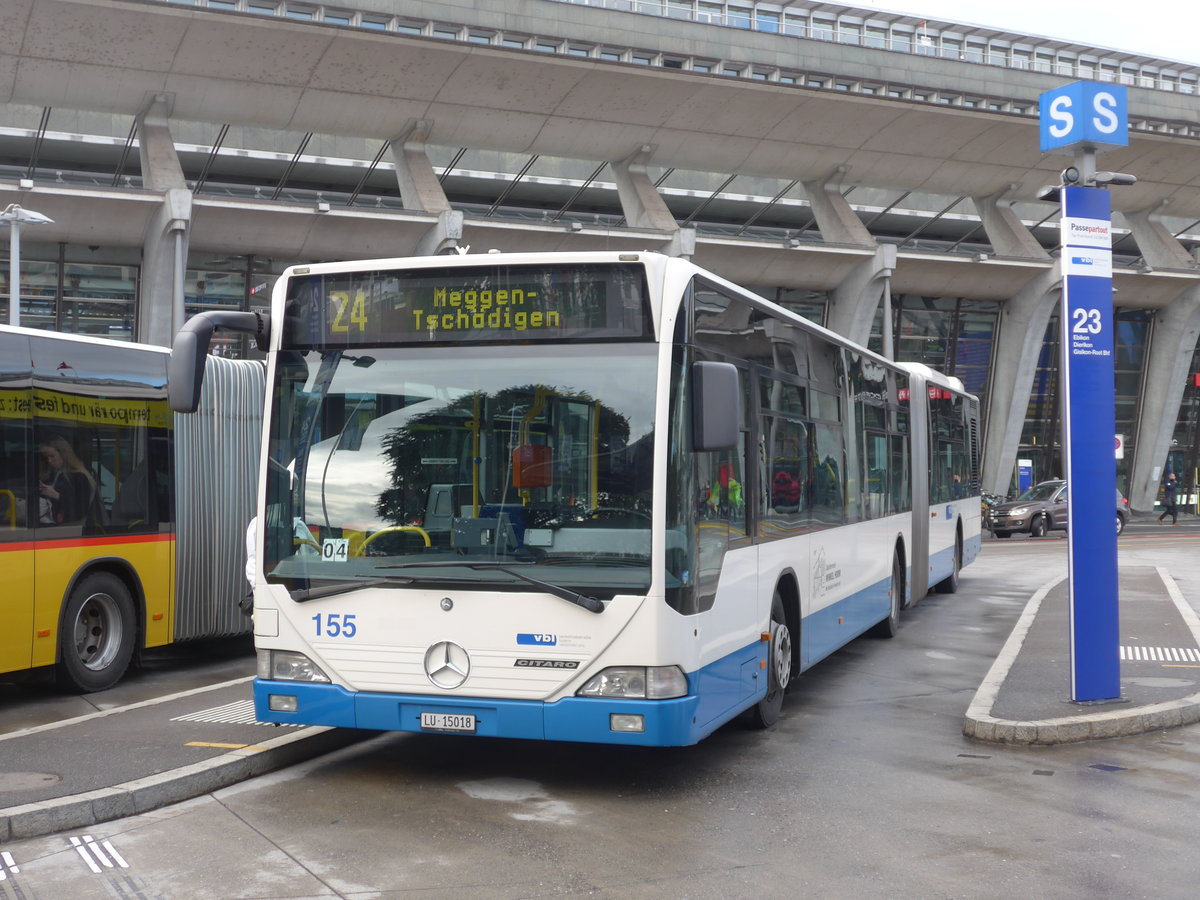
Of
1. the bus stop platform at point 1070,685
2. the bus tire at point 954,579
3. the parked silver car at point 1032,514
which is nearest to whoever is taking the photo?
the bus stop platform at point 1070,685

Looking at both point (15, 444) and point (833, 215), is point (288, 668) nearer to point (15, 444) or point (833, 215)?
point (15, 444)

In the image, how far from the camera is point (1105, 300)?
30.0ft

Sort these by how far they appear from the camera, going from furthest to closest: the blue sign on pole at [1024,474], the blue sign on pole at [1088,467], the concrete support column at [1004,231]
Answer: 1. the blue sign on pole at [1024,474]
2. the concrete support column at [1004,231]
3. the blue sign on pole at [1088,467]

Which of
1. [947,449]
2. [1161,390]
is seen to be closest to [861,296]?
[1161,390]

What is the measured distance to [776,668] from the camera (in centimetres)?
868

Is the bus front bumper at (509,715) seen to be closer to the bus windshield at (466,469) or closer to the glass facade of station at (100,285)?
the bus windshield at (466,469)

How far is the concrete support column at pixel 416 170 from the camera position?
31031mm

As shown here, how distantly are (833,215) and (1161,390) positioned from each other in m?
18.1

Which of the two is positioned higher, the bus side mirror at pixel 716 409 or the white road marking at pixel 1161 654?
the bus side mirror at pixel 716 409

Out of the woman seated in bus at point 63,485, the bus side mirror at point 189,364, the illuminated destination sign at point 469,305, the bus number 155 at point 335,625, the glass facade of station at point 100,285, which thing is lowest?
the bus number 155 at point 335,625

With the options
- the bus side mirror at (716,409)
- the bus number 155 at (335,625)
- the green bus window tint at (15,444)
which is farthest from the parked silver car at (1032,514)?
the bus number 155 at (335,625)

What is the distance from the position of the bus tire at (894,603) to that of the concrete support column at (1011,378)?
3063 centimetres

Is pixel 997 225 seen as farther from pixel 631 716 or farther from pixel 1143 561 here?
pixel 631 716

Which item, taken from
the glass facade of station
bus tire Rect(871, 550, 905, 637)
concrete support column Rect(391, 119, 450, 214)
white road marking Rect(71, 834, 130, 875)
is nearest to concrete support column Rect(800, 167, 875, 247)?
concrete support column Rect(391, 119, 450, 214)
